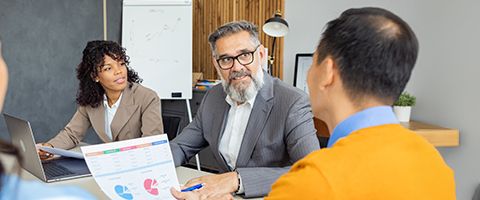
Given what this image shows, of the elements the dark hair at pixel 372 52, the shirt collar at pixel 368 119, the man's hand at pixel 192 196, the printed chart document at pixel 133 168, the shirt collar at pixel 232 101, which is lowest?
the man's hand at pixel 192 196

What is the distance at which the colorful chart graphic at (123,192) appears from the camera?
1589 mm

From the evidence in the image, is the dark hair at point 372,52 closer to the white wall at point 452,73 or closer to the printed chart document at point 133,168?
the printed chart document at point 133,168

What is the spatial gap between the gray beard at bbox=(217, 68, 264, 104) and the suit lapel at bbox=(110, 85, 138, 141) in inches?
29.8

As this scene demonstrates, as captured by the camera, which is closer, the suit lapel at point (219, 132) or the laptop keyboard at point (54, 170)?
the laptop keyboard at point (54, 170)

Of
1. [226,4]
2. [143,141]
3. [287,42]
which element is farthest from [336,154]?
[226,4]

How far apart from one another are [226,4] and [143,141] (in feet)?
11.5

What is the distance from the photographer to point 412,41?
3.75 ft

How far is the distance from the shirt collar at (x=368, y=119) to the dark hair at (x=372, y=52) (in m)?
0.03

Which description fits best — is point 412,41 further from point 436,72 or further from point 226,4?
point 226,4

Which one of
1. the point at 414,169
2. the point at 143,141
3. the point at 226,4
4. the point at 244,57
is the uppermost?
the point at 226,4

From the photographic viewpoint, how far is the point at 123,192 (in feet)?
5.24

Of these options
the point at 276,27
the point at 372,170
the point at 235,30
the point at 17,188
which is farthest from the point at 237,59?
the point at 276,27

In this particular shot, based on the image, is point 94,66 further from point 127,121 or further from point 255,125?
point 255,125

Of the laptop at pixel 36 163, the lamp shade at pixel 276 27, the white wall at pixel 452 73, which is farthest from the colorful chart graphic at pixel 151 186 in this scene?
the lamp shade at pixel 276 27
